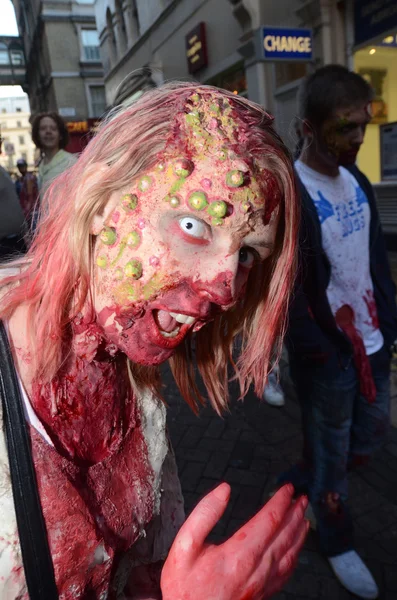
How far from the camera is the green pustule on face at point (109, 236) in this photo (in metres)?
0.91

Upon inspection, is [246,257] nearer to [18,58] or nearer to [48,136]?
[48,136]

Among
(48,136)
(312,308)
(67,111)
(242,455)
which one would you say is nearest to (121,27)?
(67,111)

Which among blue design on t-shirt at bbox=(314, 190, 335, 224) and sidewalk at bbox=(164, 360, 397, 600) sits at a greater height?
blue design on t-shirt at bbox=(314, 190, 335, 224)

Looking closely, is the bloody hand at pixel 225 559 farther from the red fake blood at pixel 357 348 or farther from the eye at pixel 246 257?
the red fake blood at pixel 357 348

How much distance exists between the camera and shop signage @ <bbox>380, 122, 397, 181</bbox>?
23.7 feet

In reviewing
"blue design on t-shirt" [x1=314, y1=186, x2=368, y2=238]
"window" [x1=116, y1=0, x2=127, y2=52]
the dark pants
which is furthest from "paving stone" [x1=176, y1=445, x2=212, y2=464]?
"window" [x1=116, y1=0, x2=127, y2=52]

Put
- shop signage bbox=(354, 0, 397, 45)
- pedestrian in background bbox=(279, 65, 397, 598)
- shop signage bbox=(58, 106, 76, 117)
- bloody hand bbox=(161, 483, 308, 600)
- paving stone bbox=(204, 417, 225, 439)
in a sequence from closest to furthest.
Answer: bloody hand bbox=(161, 483, 308, 600) < pedestrian in background bbox=(279, 65, 397, 598) < paving stone bbox=(204, 417, 225, 439) < shop signage bbox=(354, 0, 397, 45) < shop signage bbox=(58, 106, 76, 117)

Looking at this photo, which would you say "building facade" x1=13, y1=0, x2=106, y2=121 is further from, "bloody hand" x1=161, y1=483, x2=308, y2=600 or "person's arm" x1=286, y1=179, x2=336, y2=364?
"bloody hand" x1=161, y1=483, x2=308, y2=600

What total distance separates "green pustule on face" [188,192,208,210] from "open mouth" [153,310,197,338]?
0.71 ft

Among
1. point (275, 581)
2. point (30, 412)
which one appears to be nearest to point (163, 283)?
point (30, 412)

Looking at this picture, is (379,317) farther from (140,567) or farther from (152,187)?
(152,187)

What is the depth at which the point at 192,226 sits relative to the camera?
88cm

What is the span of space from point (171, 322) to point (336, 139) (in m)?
1.54

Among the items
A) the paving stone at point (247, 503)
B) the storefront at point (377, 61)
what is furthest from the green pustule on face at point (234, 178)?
the storefront at point (377, 61)
